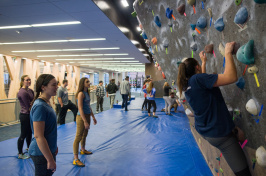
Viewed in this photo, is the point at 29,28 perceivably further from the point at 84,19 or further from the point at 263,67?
the point at 263,67

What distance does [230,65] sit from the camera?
3.17ft

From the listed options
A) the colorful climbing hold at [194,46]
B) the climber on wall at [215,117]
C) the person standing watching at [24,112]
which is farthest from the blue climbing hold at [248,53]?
the person standing watching at [24,112]

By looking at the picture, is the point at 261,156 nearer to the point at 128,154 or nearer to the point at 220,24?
the point at 220,24

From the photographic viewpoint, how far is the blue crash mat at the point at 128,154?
2.40 meters

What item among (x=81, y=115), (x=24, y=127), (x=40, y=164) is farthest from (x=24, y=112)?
(x=40, y=164)

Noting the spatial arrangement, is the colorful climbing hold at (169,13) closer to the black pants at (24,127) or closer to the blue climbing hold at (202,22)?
the blue climbing hold at (202,22)

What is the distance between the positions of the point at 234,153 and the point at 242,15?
913mm

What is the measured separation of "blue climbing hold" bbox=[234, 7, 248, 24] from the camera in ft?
3.05

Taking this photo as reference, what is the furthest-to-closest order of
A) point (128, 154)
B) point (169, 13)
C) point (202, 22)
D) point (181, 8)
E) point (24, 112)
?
point (128, 154) → point (24, 112) → point (169, 13) → point (181, 8) → point (202, 22)

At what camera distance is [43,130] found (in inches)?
50.9

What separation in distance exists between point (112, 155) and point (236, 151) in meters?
2.21

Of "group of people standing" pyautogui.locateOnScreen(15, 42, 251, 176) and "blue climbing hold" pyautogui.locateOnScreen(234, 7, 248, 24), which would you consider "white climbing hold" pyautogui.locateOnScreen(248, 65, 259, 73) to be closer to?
"group of people standing" pyautogui.locateOnScreen(15, 42, 251, 176)

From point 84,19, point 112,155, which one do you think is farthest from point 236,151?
point 84,19

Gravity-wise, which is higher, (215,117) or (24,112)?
(215,117)
